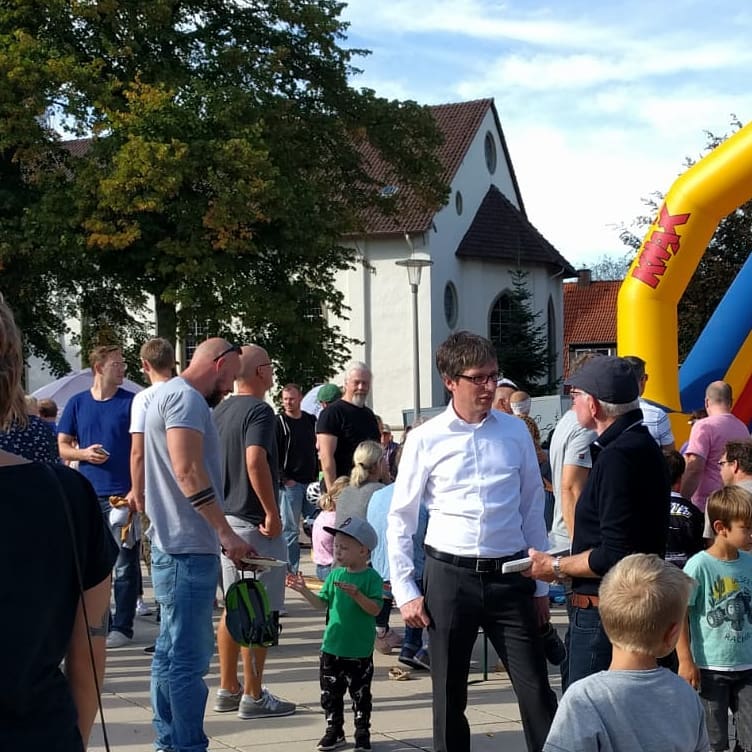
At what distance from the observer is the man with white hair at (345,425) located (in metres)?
9.20

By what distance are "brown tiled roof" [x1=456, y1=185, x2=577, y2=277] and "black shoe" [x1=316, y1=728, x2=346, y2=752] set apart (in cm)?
3814

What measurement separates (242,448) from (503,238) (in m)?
39.6

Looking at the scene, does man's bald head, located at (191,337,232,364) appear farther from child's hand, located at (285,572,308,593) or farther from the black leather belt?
the black leather belt

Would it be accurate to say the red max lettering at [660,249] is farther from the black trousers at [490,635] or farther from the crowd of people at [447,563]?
the black trousers at [490,635]

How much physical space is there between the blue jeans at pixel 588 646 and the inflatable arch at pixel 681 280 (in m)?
8.36

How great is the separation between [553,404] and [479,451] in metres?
12.5

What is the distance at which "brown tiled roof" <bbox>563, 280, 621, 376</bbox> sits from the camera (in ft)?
202

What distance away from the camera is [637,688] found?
10.2ft

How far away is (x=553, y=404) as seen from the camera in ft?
56.3

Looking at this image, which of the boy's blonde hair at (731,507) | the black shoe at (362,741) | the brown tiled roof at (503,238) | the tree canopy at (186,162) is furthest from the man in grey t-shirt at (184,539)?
the brown tiled roof at (503,238)

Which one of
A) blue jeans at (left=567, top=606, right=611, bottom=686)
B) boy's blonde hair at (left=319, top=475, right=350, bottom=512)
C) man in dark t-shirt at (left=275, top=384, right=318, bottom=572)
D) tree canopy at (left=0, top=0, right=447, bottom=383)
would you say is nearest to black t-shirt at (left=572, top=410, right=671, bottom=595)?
blue jeans at (left=567, top=606, right=611, bottom=686)

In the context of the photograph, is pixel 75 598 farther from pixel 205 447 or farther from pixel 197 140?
pixel 197 140

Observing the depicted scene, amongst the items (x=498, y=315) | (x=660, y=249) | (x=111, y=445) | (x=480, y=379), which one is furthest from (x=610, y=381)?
(x=498, y=315)

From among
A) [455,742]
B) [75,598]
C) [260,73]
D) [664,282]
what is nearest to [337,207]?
[260,73]
